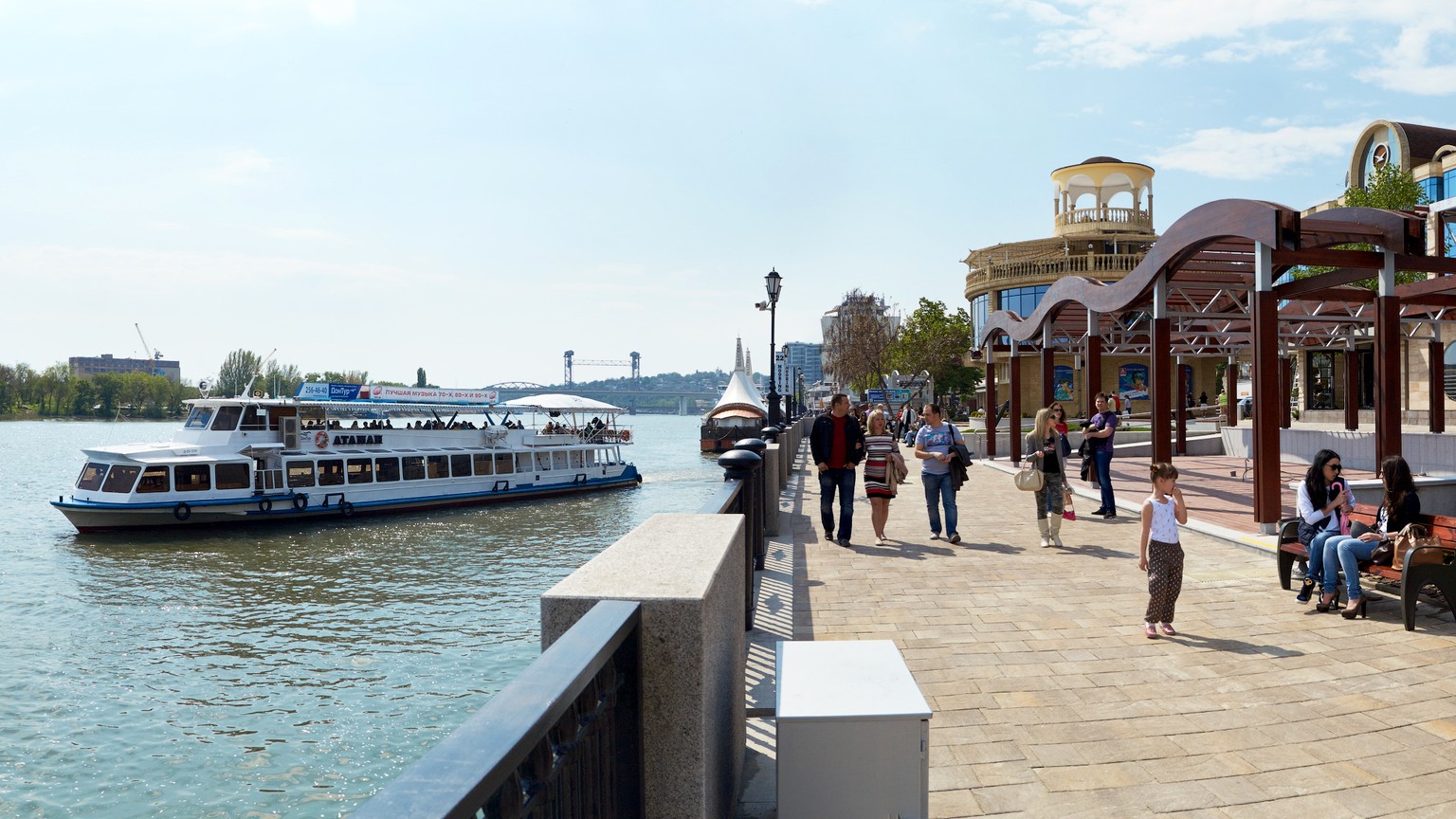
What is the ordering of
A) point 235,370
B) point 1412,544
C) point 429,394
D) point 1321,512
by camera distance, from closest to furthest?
point 1412,544
point 1321,512
point 429,394
point 235,370

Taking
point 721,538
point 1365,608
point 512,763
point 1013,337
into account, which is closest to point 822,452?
point 1365,608

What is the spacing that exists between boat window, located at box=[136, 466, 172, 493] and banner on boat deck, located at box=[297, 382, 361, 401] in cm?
483

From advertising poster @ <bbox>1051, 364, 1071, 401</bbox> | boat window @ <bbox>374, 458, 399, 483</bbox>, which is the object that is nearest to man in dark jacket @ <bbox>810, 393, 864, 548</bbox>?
boat window @ <bbox>374, 458, 399, 483</bbox>

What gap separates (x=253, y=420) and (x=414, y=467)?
5.56m

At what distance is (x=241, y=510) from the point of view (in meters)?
27.6

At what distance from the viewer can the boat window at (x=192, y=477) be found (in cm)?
2725

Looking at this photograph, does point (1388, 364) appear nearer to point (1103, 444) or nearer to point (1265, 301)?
point (1265, 301)

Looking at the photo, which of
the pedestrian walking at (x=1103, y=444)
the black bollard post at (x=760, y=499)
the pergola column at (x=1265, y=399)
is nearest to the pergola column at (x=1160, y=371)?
the pedestrian walking at (x=1103, y=444)

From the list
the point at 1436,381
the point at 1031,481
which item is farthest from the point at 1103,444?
the point at 1436,381

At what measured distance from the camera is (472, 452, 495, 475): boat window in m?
34.8

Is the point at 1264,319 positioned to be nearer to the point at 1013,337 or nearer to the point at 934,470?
the point at 934,470

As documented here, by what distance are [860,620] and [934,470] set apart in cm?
434

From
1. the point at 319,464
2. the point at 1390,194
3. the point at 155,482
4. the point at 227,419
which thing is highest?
the point at 1390,194

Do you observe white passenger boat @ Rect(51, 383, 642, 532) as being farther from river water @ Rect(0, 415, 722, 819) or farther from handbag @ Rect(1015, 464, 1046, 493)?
handbag @ Rect(1015, 464, 1046, 493)
